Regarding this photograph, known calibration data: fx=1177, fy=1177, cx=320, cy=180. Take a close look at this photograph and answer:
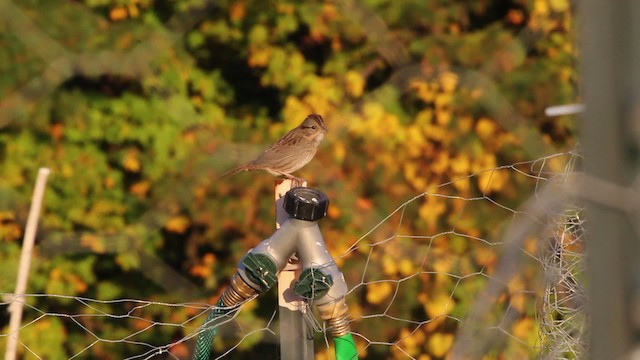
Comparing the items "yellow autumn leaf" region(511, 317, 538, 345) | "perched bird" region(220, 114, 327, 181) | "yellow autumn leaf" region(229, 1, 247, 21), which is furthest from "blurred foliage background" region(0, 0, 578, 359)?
"perched bird" region(220, 114, 327, 181)

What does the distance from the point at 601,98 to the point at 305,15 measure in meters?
2.59

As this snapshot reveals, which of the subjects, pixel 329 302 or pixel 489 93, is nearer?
pixel 329 302

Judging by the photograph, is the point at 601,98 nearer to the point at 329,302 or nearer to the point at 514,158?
the point at 329,302

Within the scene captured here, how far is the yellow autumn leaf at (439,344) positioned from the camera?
3.06 meters

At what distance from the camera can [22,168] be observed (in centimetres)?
306

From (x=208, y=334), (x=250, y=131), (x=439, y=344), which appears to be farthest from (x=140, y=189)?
(x=208, y=334)

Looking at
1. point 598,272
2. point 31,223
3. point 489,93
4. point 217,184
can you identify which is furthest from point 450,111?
point 598,272

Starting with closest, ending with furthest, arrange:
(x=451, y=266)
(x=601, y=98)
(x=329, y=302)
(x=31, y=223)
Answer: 1. (x=601, y=98)
2. (x=329, y=302)
3. (x=31, y=223)
4. (x=451, y=266)

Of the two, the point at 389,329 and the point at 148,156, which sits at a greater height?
the point at 148,156

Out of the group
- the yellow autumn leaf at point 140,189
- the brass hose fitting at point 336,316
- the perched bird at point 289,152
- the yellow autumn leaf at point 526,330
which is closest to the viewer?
the brass hose fitting at point 336,316

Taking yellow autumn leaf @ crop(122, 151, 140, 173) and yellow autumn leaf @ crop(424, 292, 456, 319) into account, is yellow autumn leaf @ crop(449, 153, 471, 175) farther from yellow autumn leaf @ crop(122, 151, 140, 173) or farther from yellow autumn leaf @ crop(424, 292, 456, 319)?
yellow autumn leaf @ crop(122, 151, 140, 173)

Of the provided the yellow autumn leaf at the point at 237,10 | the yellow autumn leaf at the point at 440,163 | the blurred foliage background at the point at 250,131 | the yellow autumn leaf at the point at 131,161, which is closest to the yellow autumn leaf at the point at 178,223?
the blurred foliage background at the point at 250,131

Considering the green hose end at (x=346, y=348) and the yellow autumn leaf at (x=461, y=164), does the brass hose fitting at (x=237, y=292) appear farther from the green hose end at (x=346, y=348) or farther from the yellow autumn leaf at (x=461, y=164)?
the yellow autumn leaf at (x=461, y=164)

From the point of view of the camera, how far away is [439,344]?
306 cm
